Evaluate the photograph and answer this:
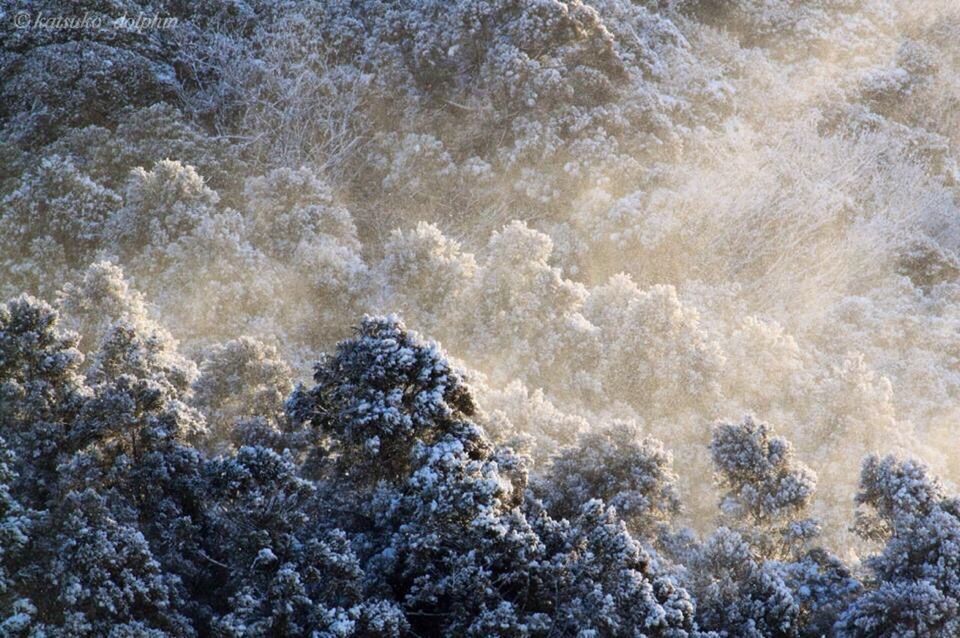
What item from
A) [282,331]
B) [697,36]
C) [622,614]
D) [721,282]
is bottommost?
[282,331]

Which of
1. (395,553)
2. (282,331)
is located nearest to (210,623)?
(395,553)

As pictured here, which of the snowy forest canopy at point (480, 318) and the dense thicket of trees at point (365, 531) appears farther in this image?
the snowy forest canopy at point (480, 318)

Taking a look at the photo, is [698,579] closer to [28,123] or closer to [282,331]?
[282,331]

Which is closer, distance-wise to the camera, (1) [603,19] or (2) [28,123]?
(2) [28,123]

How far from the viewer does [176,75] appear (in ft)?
107

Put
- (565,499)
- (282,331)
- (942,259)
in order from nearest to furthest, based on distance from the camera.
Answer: (565,499)
(282,331)
(942,259)

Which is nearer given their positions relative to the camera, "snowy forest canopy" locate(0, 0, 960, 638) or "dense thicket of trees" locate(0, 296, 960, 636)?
"dense thicket of trees" locate(0, 296, 960, 636)

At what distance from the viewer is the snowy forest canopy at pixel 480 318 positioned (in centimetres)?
1321

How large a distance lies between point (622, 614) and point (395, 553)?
3438 millimetres

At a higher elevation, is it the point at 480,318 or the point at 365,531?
the point at 365,531

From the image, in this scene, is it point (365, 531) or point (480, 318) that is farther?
point (480, 318)

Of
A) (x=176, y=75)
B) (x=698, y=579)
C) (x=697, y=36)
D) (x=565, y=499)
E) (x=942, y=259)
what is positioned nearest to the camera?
(x=698, y=579)

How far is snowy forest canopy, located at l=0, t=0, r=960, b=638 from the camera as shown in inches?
520

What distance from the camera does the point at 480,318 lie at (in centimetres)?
2423
